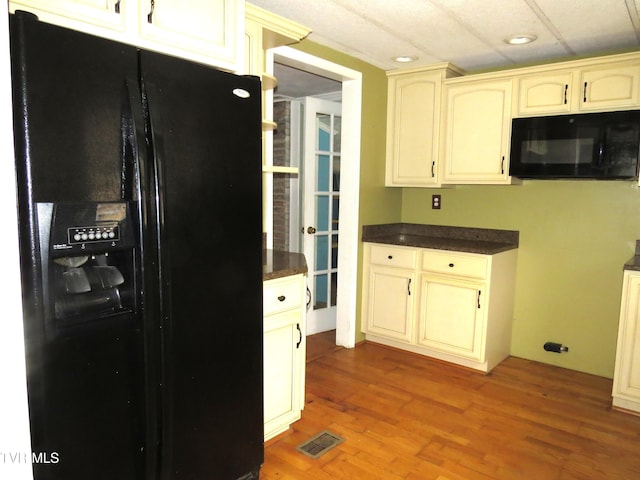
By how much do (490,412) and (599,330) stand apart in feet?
3.84

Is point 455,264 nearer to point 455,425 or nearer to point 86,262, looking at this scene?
point 455,425

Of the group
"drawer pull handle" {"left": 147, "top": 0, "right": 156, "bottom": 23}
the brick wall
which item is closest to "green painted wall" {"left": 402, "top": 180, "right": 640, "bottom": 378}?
the brick wall

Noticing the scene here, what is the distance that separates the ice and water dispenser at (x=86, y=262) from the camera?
46.3 inches

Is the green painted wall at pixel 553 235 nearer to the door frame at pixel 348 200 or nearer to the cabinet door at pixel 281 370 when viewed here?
the door frame at pixel 348 200

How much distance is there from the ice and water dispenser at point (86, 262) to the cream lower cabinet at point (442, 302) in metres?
2.42

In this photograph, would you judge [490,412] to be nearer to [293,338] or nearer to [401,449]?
[401,449]

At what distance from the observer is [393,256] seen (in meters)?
3.53

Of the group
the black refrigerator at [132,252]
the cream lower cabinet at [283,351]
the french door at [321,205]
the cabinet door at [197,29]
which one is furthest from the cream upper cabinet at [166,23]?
the french door at [321,205]

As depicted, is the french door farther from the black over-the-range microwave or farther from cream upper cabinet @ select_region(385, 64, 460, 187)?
the black over-the-range microwave

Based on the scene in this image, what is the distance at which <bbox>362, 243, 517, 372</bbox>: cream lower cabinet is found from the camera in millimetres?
3141

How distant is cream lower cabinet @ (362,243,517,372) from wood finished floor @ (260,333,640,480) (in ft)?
0.53

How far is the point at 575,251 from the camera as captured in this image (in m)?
3.22

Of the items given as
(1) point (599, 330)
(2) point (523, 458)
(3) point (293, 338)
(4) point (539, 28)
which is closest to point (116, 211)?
(3) point (293, 338)

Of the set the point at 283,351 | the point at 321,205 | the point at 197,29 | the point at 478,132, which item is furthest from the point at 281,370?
the point at 478,132
